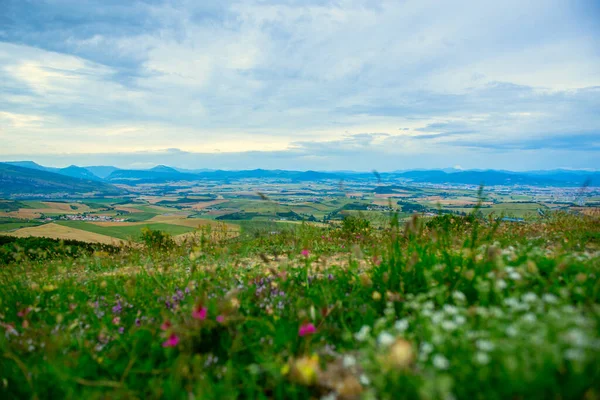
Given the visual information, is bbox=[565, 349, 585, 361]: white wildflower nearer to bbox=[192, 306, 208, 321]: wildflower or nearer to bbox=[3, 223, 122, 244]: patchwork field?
bbox=[192, 306, 208, 321]: wildflower

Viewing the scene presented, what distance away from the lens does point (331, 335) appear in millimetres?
3721

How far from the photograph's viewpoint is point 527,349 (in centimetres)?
212

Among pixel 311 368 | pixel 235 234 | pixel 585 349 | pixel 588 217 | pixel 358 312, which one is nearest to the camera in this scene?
pixel 585 349

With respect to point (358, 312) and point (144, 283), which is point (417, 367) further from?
point (144, 283)

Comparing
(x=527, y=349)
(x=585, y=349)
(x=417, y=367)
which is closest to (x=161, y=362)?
(x=417, y=367)

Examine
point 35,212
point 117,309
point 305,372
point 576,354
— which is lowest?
point 35,212

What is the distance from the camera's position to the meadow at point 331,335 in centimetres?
209

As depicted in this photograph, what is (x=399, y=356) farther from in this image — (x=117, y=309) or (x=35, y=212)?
(x=35, y=212)

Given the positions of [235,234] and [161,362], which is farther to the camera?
[235,234]

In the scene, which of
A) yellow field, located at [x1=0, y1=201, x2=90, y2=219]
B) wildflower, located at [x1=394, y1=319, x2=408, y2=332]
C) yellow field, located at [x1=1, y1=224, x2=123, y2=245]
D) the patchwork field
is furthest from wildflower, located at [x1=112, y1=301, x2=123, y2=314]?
yellow field, located at [x1=0, y1=201, x2=90, y2=219]

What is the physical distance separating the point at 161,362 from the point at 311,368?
1.88 m

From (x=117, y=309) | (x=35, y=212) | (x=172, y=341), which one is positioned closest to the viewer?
(x=172, y=341)

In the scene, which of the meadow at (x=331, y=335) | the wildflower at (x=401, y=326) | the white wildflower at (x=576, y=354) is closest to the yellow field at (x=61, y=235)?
the meadow at (x=331, y=335)

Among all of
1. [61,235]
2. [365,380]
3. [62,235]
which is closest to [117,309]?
[365,380]
